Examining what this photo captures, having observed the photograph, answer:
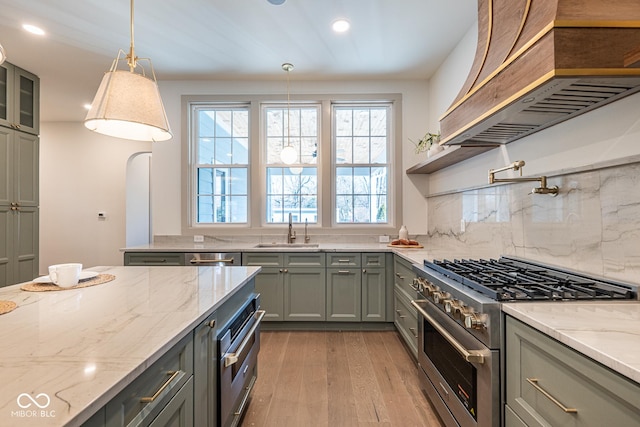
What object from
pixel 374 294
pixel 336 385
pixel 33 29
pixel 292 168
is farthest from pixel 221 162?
pixel 336 385

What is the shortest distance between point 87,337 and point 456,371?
1.55 meters

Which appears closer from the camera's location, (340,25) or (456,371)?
(456,371)

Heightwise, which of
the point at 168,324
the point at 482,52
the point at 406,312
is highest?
the point at 482,52

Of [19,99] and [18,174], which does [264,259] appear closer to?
[18,174]

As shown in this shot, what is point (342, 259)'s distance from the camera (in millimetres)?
3176

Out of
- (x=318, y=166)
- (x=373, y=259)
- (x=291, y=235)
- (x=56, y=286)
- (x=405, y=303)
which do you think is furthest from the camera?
(x=318, y=166)

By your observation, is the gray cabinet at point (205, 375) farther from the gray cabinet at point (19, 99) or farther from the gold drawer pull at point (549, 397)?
the gray cabinet at point (19, 99)

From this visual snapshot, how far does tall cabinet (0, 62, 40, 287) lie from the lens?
3.24 metres

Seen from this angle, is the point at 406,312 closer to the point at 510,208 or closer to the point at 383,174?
the point at 510,208

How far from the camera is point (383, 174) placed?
3.92m

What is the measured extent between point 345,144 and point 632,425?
11.6ft

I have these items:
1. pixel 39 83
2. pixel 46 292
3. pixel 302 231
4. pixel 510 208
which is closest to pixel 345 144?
pixel 302 231

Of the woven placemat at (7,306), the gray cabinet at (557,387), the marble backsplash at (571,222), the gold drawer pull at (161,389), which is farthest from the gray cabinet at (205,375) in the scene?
the marble backsplash at (571,222)

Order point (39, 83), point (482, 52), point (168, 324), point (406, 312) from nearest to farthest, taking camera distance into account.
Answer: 1. point (168, 324)
2. point (482, 52)
3. point (406, 312)
4. point (39, 83)
